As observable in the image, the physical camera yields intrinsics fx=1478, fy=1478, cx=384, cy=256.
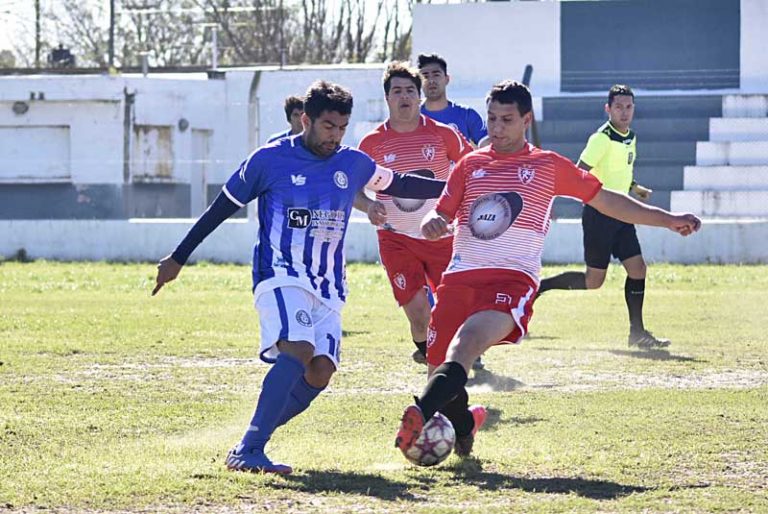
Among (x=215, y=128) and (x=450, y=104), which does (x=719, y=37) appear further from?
(x=450, y=104)

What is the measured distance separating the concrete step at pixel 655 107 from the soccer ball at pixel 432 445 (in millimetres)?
22867

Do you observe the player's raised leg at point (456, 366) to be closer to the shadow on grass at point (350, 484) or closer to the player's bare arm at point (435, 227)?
the shadow on grass at point (350, 484)

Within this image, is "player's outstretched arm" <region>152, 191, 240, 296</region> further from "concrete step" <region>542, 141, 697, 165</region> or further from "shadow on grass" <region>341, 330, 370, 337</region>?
"concrete step" <region>542, 141, 697, 165</region>

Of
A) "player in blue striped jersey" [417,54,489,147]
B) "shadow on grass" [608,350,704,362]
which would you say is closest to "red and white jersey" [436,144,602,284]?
"player in blue striped jersey" [417,54,489,147]

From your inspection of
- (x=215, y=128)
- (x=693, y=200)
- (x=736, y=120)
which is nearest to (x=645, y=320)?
(x=693, y=200)

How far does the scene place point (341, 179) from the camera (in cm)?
714

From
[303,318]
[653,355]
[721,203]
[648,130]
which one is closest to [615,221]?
[653,355]

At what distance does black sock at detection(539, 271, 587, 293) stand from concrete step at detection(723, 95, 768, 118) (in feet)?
54.2

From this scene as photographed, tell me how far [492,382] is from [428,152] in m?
1.83

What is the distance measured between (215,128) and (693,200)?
13823mm

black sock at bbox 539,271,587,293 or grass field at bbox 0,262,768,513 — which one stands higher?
black sock at bbox 539,271,587,293

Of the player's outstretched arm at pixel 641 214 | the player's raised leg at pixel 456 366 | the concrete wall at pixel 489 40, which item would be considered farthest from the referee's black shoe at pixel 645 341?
the concrete wall at pixel 489 40

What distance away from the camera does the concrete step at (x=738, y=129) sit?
28.1m

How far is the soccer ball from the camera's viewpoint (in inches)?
254
